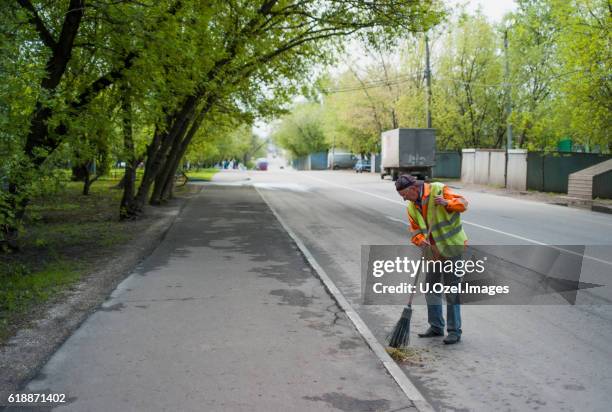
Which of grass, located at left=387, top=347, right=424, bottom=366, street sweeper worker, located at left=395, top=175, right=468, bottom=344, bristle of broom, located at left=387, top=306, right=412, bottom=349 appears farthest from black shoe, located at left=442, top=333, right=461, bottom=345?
bristle of broom, located at left=387, top=306, right=412, bottom=349

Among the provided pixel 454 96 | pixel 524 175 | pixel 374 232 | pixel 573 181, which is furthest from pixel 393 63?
pixel 374 232

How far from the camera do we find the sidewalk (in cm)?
446

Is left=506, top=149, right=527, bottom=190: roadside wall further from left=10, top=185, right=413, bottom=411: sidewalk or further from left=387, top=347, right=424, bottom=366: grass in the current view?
left=387, top=347, right=424, bottom=366: grass

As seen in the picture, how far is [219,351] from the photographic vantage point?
5.57 meters

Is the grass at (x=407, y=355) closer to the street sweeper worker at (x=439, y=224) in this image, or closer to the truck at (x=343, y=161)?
the street sweeper worker at (x=439, y=224)

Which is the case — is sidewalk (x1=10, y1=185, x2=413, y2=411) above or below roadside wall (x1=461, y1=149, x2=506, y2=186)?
below

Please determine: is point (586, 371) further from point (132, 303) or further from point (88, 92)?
point (88, 92)

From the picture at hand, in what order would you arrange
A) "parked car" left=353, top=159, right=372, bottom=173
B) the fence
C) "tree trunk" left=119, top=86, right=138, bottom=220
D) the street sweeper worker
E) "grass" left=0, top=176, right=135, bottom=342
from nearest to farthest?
1. the street sweeper worker
2. "grass" left=0, top=176, right=135, bottom=342
3. "tree trunk" left=119, top=86, right=138, bottom=220
4. the fence
5. "parked car" left=353, top=159, right=372, bottom=173

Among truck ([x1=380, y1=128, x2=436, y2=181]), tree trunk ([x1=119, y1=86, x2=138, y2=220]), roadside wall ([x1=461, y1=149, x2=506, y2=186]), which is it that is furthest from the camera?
truck ([x1=380, y1=128, x2=436, y2=181])

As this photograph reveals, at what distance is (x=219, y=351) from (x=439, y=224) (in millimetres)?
2330

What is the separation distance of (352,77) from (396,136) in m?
22.1

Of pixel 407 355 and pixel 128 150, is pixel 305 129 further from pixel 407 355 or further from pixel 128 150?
pixel 407 355

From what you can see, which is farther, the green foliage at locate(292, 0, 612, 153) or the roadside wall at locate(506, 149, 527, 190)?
the roadside wall at locate(506, 149, 527, 190)

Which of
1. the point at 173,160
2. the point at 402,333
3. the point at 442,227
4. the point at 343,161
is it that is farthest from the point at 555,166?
the point at 343,161
